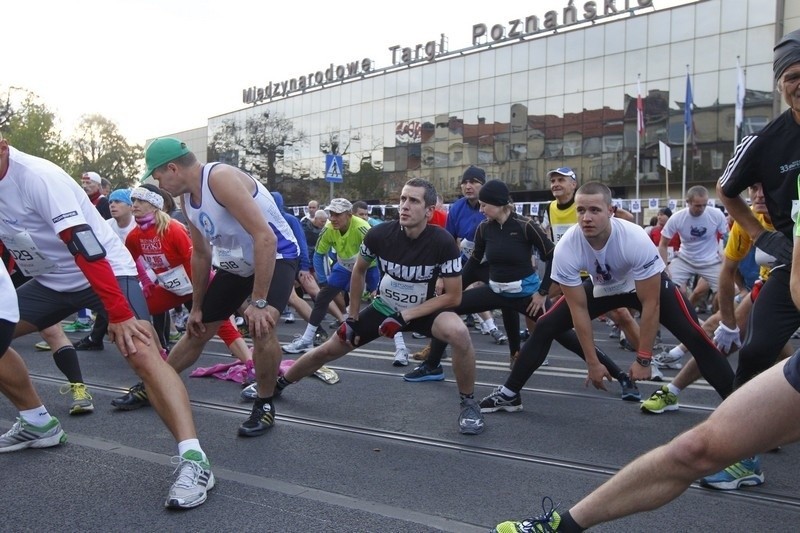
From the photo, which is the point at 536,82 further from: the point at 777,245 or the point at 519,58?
the point at 777,245

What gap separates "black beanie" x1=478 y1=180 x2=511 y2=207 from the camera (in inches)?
279

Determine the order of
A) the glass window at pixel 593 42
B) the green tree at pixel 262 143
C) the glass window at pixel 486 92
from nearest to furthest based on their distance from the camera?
the glass window at pixel 593 42 < the glass window at pixel 486 92 < the green tree at pixel 262 143

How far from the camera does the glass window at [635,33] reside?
35.4 m

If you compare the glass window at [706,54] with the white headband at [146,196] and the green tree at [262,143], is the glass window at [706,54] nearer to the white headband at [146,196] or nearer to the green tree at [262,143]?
the green tree at [262,143]

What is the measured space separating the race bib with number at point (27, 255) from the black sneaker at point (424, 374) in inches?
134

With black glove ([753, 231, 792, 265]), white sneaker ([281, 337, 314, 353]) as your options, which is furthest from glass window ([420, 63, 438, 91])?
black glove ([753, 231, 792, 265])

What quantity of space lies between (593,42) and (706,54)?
20.0 ft

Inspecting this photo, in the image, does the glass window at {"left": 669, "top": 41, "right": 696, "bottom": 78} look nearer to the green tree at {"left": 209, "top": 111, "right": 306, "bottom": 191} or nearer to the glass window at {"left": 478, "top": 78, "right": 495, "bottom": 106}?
the glass window at {"left": 478, "top": 78, "right": 495, "bottom": 106}

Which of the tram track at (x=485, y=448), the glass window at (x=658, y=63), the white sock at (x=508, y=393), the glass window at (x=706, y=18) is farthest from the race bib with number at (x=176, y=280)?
the glass window at (x=658, y=63)

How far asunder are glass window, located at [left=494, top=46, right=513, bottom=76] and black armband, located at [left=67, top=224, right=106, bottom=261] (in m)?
39.5

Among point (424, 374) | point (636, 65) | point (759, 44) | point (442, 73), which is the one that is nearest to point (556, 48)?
point (636, 65)

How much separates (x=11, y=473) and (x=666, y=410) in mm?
4447

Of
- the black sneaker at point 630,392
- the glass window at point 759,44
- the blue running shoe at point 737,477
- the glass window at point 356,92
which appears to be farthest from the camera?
the glass window at point 356,92

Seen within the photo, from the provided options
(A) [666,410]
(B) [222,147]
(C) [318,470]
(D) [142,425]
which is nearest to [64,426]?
(D) [142,425]
